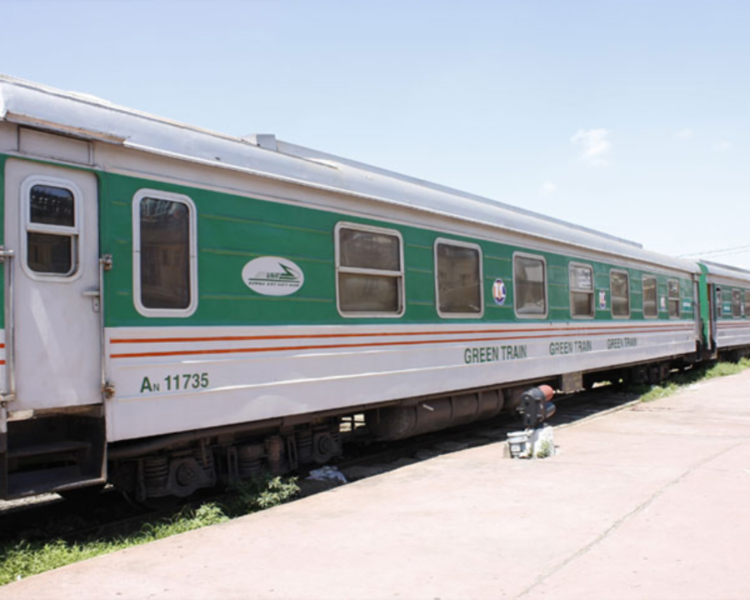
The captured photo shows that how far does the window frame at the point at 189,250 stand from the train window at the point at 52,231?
424 mm

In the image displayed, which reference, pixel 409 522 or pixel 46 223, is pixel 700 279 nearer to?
pixel 409 522

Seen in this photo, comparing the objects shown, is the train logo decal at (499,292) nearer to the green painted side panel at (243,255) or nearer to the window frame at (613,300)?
the green painted side panel at (243,255)

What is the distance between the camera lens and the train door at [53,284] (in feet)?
14.3

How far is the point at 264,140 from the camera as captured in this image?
6156 millimetres

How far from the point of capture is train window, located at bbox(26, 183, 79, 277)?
4.46 m

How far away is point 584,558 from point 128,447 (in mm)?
3213

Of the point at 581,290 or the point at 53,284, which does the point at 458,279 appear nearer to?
the point at 581,290

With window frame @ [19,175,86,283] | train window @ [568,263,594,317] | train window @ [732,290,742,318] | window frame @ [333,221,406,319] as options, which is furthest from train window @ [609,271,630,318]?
window frame @ [19,175,86,283]

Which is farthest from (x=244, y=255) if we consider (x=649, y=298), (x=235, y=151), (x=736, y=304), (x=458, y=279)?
(x=736, y=304)

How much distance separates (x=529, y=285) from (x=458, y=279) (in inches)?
73.4

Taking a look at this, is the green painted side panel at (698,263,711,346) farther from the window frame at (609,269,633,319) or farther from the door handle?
the door handle

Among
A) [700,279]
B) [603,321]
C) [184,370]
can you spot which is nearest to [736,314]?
[700,279]

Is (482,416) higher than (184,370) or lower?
lower

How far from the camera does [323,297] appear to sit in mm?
6277
